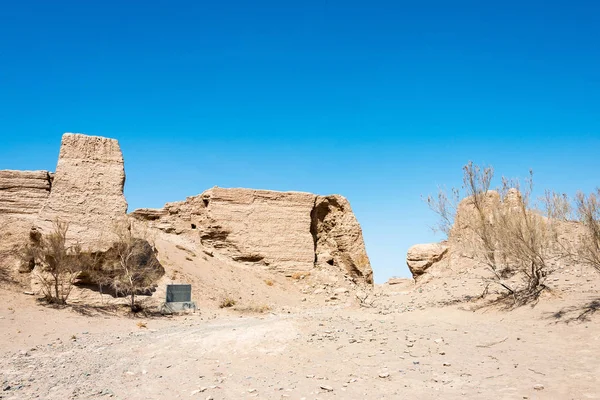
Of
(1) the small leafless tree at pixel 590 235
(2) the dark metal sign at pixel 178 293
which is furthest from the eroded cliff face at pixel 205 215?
(1) the small leafless tree at pixel 590 235

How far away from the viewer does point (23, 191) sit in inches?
709

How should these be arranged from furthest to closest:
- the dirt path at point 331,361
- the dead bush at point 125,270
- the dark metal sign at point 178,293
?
the dark metal sign at point 178,293 < the dead bush at point 125,270 < the dirt path at point 331,361

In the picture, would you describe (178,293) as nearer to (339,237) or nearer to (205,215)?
(205,215)

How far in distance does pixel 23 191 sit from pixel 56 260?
195 inches

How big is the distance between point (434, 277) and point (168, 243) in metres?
12.7

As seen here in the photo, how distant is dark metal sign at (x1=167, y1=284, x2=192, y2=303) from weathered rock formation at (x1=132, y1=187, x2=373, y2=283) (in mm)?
6706

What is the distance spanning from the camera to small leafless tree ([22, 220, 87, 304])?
14789 mm

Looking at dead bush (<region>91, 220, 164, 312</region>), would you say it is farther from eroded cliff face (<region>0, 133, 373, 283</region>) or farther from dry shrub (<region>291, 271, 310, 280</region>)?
dry shrub (<region>291, 271, 310, 280</region>)

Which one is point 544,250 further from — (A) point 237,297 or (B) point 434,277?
(A) point 237,297

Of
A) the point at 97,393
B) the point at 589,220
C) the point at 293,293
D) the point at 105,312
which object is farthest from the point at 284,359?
the point at 293,293

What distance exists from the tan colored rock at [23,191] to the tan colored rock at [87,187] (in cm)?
113

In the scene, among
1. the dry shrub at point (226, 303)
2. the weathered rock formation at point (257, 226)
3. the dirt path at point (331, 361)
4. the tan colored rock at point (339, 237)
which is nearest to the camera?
the dirt path at point (331, 361)

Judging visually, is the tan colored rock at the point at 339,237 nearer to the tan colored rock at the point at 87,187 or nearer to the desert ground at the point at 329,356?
the tan colored rock at the point at 87,187

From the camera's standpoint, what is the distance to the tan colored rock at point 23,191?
17812mm
